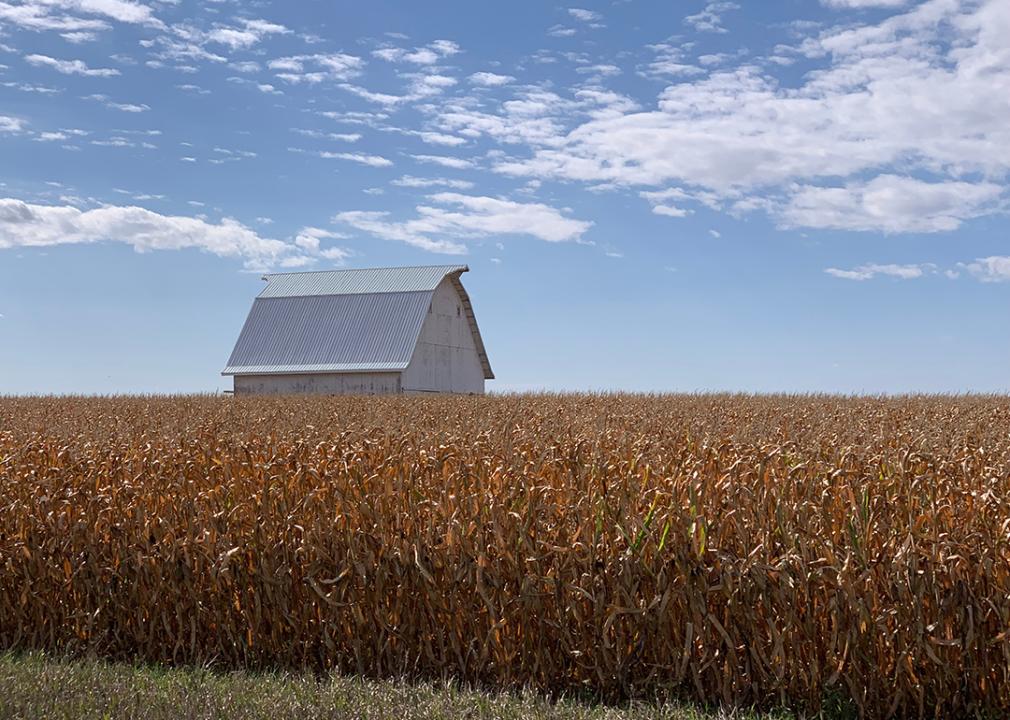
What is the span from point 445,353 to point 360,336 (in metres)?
3.64

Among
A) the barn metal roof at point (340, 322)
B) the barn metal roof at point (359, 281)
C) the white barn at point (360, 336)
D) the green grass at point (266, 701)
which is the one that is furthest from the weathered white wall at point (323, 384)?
the green grass at point (266, 701)

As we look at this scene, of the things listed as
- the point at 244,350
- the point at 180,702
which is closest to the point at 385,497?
the point at 180,702

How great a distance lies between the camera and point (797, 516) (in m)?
6.09

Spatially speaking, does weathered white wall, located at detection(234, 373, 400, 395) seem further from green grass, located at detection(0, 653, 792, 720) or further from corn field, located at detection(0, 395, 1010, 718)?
green grass, located at detection(0, 653, 792, 720)

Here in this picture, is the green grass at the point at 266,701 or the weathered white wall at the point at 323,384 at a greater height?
the weathered white wall at the point at 323,384

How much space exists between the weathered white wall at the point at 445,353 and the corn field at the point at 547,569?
28.1m

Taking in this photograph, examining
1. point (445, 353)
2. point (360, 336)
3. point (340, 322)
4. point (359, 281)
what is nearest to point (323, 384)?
point (360, 336)

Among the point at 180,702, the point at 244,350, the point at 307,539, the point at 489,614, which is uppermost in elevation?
the point at 244,350

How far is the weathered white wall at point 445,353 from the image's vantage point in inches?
1455

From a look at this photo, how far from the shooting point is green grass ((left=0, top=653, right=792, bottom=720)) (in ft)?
17.6

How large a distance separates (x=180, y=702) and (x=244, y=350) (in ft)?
114

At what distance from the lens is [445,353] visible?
3909 centimetres

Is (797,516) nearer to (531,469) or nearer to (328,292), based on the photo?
(531,469)

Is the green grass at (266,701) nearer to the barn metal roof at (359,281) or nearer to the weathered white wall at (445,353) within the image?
the weathered white wall at (445,353)
